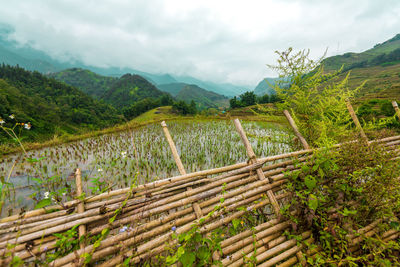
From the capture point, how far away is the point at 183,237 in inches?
69.3

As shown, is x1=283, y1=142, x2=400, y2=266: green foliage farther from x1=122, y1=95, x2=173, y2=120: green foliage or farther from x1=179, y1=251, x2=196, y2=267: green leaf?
x1=122, y1=95, x2=173, y2=120: green foliage

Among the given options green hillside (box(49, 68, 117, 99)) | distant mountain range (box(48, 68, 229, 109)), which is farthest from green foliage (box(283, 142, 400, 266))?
green hillside (box(49, 68, 117, 99))

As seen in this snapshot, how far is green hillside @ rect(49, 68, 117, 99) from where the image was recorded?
15588 centimetres

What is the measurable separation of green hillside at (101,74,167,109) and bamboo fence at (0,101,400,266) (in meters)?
118

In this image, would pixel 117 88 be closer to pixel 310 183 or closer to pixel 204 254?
pixel 204 254

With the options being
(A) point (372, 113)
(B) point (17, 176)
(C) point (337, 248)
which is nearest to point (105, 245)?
(C) point (337, 248)

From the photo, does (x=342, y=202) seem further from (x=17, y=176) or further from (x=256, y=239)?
(x=17, y=176)

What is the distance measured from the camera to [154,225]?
2033 mm

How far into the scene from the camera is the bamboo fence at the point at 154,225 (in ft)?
5.58

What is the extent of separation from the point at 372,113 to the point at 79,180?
16.2m

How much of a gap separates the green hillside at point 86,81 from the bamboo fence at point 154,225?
7088 inches

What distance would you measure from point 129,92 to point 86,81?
8285cm

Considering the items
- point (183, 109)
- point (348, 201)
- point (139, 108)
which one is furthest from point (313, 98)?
point (139, 108)

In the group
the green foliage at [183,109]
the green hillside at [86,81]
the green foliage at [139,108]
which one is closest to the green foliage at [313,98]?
the green foliage at [183,109]
